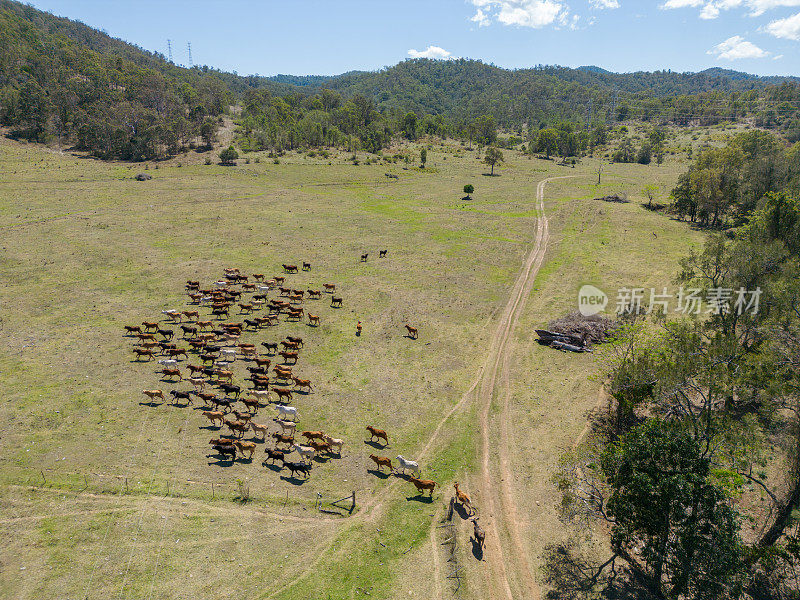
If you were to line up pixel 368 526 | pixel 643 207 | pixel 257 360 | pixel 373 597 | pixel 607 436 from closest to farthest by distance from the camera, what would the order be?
pixel 373 597 < pixel 368 526 < pixel 607 436 < pixel 257 360 < pixel 643 207

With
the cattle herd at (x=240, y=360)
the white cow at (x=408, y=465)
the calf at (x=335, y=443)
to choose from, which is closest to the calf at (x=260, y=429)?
the cattle herd at (x=240, y=360)

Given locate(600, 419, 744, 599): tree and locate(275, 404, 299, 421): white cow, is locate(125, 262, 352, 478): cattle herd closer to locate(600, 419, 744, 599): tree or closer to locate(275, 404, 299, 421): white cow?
locate(275, 404, 299, 421): white cow

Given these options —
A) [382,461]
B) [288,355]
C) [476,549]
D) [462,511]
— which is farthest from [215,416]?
[476,549]

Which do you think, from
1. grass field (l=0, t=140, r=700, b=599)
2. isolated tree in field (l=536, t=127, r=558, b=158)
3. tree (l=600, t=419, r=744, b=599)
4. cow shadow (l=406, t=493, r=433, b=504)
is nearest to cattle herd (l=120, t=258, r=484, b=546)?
cow shadow (l=406, t=493, r=433, b=504)

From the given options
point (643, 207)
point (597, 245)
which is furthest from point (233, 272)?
point (643, 207)

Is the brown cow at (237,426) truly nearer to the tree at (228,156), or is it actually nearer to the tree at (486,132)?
the tree at (228,156)

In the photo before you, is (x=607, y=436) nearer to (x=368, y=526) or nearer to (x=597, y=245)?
(x=368, y=526)
